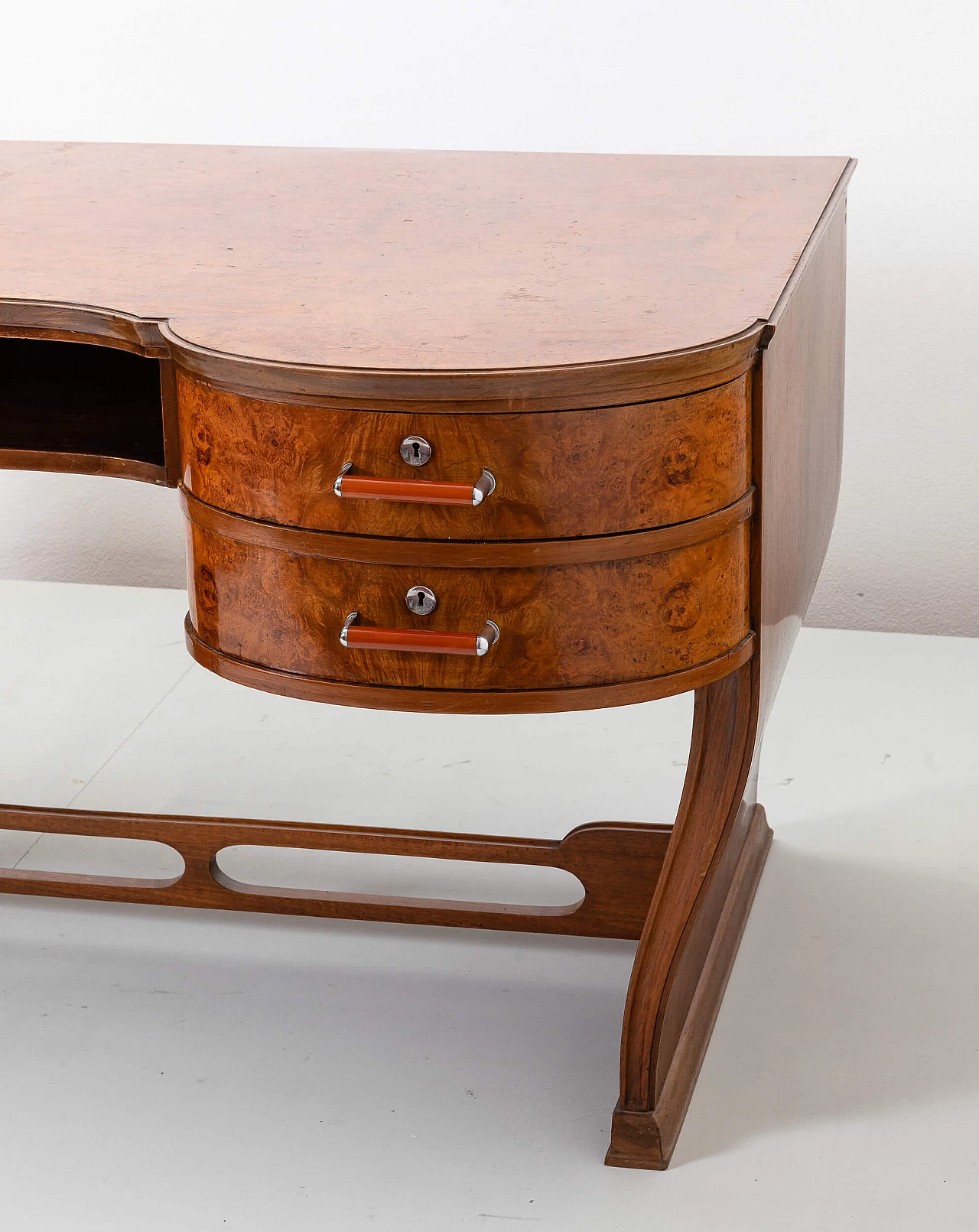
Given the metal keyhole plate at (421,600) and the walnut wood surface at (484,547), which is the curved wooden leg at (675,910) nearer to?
the walnut wood surface at (484,547)

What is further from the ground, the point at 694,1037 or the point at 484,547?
the point at 484,547

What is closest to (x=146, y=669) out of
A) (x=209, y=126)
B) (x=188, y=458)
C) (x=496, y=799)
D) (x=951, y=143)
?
(x=496, y=799)

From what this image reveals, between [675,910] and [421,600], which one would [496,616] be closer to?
[421,600]

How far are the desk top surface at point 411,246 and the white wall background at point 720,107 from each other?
677 mm

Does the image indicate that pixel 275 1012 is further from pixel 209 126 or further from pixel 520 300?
pixel 209 126

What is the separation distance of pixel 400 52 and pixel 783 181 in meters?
1.17

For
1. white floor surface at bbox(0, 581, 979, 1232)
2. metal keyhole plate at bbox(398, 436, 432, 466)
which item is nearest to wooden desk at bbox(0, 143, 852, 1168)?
metal keyhole plate at bbox(398, 436, 432, 466)

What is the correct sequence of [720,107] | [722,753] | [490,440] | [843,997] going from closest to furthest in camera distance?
[490,440] < [722,753] < [843,997] < [720,107]

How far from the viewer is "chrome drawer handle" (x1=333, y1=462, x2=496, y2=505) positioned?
144 centimetres

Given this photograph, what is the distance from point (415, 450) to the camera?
145 centimetres

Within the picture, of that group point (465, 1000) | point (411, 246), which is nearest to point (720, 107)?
point (411, 246)

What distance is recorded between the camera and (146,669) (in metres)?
3.03

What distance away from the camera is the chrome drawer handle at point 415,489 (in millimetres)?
1437

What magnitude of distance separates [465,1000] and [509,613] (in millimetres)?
757
